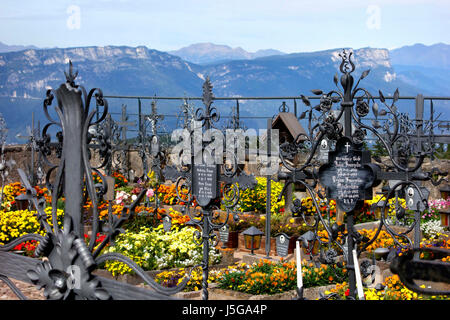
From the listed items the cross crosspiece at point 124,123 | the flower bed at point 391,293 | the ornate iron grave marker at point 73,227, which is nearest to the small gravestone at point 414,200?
the flower bed at point 391,293

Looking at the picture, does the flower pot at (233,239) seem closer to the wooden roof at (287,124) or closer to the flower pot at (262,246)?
the flower pot at (262,246)

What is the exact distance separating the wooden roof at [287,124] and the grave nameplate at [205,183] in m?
4.83

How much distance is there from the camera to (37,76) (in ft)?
317

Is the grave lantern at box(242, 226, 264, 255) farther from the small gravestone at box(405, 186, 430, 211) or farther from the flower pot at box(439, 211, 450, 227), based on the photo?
the flower pot at box(439, 211, 450, 227)

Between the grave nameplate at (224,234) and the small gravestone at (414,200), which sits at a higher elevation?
the small gravestone at (414,200)

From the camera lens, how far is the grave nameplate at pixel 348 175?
5074 millimetres

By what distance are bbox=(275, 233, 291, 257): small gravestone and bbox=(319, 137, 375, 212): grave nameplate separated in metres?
4.41

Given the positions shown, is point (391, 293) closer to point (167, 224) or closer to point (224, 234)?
point (224, 234)

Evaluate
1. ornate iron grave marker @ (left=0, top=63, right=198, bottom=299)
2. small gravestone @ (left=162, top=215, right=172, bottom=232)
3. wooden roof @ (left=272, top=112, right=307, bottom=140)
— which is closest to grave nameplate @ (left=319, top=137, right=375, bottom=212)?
ornate iron grave marker @ (left=0, top=63, right=198, bottom=299)

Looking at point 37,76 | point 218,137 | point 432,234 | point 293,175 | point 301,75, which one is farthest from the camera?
point 301,75

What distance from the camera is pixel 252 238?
10.1 m
